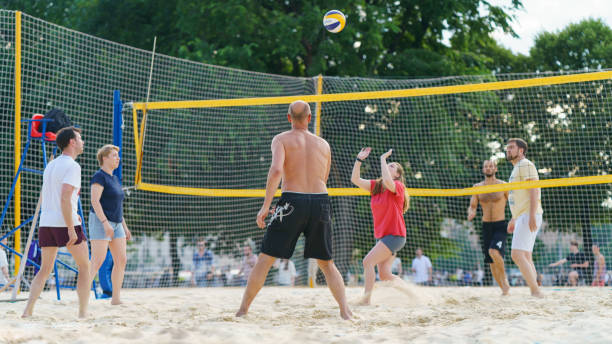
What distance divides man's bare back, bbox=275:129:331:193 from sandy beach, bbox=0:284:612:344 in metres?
0.91

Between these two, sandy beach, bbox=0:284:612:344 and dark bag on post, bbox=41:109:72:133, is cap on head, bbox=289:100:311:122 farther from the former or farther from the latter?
dark bag on post, bbox=41:109:72:133

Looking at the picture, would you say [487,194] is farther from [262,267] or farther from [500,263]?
[262,267]

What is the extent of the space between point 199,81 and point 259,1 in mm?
3069

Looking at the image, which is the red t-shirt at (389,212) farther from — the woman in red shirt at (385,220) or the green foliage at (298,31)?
the green foliage at (298,31)

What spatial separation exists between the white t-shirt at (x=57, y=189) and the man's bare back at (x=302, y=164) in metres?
1.38

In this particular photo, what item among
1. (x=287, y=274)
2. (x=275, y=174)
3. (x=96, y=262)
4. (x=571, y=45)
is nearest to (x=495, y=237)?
(x=275, y=174)

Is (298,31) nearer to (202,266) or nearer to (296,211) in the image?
(202,266)

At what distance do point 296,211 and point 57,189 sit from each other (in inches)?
63.3

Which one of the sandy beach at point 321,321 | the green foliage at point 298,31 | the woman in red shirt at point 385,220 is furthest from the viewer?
the green foliage at point 298,31

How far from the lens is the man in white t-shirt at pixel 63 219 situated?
445 cm

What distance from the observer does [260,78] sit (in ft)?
36.0

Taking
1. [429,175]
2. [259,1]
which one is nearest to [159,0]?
[259,1]

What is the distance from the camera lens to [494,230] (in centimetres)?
689

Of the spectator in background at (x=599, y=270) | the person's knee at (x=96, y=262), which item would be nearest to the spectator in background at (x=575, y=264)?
the spectator in background at (x=599, y=270)
